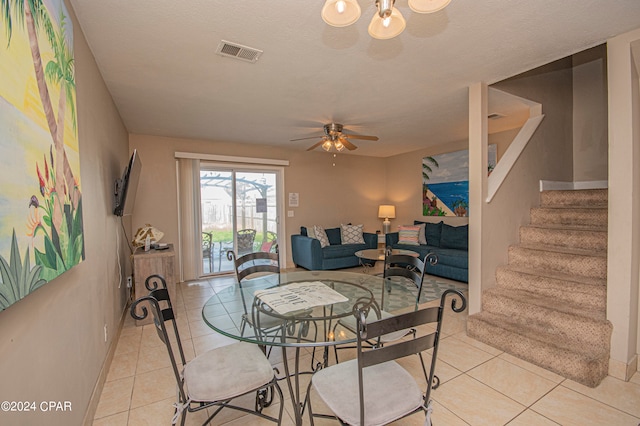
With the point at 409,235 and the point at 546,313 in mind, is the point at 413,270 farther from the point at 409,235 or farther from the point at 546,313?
the point at 409,235

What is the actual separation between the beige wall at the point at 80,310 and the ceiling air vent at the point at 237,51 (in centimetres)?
84

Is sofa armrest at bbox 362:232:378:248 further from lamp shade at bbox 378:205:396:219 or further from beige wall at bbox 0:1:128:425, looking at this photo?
beige wall at bbox 0:1:128:425

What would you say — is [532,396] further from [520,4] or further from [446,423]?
[520,4]

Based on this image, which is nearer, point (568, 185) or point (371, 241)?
point (568, 185)

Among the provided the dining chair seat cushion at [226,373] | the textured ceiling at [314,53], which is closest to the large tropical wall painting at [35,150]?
the textured ceiling at [314,53]

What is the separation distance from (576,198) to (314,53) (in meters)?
3.30

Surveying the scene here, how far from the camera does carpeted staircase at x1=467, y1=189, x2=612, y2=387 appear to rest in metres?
2.12

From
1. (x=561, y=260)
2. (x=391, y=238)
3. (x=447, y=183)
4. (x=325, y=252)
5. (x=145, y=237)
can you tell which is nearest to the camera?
(x=561, y=260)

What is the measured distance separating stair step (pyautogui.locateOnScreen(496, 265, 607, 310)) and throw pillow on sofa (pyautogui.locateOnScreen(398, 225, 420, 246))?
8.38 feet

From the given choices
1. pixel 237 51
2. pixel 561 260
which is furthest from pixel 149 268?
pixel 561 260

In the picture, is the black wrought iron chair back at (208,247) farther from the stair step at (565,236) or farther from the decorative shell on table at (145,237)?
the stair step at (565,236)

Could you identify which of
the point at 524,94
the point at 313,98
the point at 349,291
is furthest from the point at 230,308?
the point at 524,94

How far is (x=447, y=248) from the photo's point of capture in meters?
5.06

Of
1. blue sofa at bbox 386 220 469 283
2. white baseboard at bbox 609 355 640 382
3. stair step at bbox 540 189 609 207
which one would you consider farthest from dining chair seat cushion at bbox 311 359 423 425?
blue sofa at bbox 386 220 469 283
